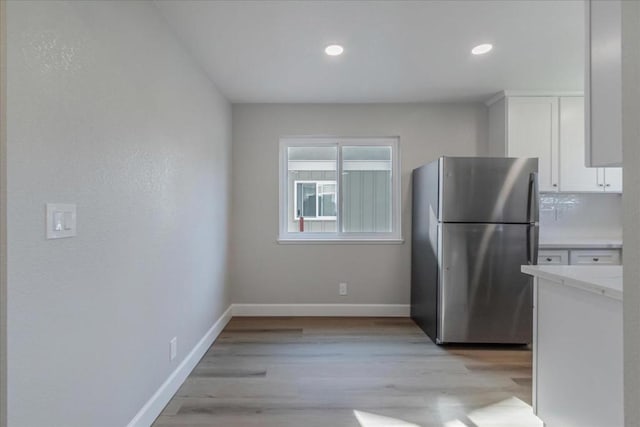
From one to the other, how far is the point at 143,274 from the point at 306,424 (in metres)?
1.22

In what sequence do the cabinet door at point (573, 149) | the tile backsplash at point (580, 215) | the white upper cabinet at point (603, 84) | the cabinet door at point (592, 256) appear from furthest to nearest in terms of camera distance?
the tile backsplash at point (580, 215) < the cabinet door at point (573, 149) < the cabinet door at point (592, 256) < the white upper cabinet at point (603, 84)

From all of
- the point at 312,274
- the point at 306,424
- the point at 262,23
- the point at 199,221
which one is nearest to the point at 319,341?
the point at 312,274

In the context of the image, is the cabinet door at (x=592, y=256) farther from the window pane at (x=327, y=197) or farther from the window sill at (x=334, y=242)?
the window pane at (x=327, y=197)

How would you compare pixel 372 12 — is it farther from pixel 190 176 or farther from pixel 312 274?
pixel 312 274

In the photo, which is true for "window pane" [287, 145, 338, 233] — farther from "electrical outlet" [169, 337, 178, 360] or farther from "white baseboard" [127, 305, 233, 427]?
"electrical outlet" [169, 337, 178, 360]

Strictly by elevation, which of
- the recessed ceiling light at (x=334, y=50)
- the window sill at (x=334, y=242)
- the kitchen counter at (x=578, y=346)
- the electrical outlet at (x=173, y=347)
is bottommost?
the electrical outlet at (x=173, y=347)

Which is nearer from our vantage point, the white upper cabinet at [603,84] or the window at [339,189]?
the white upper cabinet at [603,84]

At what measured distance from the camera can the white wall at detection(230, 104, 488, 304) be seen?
12.1 feet

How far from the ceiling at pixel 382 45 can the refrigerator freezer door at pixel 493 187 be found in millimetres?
799

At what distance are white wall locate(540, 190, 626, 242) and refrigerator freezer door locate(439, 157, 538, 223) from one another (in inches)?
35.4

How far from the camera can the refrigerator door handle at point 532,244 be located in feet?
9.33

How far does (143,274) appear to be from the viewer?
175 cm

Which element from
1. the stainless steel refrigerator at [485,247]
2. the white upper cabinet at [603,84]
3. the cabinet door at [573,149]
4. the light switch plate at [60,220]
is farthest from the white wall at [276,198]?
the light switch plate at [60,220]

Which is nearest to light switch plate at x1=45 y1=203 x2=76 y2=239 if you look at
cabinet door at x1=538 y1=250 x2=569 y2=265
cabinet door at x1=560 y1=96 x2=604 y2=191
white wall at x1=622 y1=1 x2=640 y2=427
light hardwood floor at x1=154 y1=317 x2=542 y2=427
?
light hardwood floor at x1=154 y1=317 x2=542 y2=427
